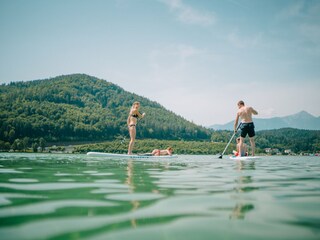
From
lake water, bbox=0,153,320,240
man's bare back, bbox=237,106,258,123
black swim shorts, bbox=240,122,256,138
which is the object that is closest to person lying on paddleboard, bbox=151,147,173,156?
black swim shorts, bbox=240,122,256,138

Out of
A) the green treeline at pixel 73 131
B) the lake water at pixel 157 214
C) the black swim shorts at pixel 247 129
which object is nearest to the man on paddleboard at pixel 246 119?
the black swim shorts at pixel 247 129

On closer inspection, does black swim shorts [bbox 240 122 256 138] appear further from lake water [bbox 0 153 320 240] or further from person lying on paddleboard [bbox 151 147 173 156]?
lake water [bbox 0 153 320 240]

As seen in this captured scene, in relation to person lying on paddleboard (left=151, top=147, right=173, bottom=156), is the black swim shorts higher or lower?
higher

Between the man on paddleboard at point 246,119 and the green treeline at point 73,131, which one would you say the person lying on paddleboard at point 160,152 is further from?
the green treeline at point 73,131

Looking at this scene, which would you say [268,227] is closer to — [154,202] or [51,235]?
[154,202]

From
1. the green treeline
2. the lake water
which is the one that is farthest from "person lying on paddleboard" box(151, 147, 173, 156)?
the green treeline

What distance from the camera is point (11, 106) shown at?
482 feet

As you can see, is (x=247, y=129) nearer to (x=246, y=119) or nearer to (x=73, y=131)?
(x=246, y=119)

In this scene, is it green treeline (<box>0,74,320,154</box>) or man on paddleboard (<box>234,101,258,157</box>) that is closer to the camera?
man on paddleboard (<box>234,101,258,157</box>)

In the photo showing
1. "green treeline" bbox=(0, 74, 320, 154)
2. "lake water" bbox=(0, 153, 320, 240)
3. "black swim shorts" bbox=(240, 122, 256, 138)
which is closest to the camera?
"lake water" bbox=(0, 153, 320, 240)

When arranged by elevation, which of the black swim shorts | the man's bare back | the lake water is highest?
the man's bare back

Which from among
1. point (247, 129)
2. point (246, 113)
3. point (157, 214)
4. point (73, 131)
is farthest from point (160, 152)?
point (73, 131)

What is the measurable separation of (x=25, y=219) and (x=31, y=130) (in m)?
132

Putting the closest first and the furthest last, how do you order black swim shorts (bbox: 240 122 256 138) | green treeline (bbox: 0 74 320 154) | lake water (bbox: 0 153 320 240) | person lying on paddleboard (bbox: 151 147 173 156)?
1. lake water (bbox: 0 153 320 240)
2. black swim shorts (bbox: 240 122 256 138)
3. person lying on paddleboard (bbox: 151 147 173 156)
4. green treeline (bbox: 0 74 320 154)
